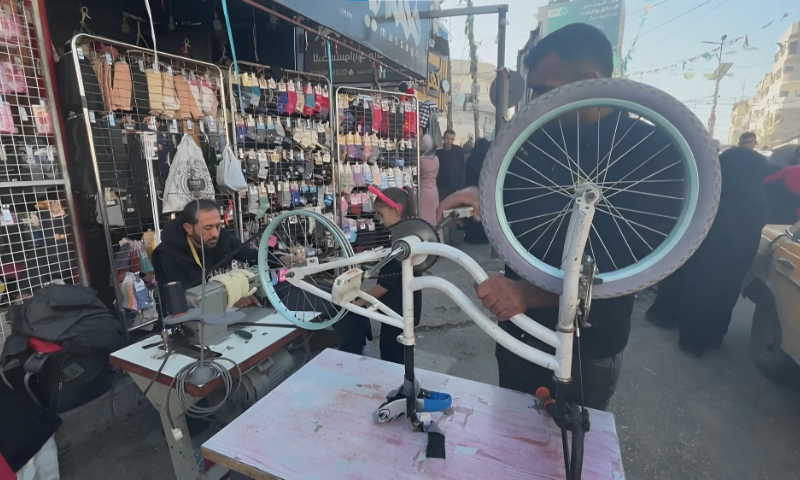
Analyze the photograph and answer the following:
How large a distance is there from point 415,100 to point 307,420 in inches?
194

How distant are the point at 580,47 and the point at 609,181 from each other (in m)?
0.45

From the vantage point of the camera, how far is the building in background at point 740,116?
1823cm

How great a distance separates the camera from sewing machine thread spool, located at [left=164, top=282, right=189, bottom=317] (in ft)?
5.77

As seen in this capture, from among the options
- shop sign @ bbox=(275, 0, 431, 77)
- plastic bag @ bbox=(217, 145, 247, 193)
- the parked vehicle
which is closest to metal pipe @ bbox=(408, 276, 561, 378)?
shop sign @ bbox=(275, 0, 431, 77)

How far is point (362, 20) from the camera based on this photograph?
10.7 feet

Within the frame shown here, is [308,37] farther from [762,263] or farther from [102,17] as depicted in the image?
[762,263]

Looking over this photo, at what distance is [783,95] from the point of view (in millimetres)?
15961

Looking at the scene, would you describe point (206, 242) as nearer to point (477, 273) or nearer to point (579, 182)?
point (477, 273)

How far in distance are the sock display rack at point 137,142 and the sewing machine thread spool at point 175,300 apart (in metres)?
1.78

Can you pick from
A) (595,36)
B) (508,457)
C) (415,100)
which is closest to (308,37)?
(415,100)

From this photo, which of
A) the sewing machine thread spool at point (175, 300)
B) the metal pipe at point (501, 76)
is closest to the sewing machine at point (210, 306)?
the sewing machine thread spool at point (175, 300)

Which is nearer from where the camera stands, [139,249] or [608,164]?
[608,164]

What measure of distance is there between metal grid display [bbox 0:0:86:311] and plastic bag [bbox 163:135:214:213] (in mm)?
691

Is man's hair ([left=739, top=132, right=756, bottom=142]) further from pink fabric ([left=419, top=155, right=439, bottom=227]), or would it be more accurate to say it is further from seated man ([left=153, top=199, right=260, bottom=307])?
seated man ([left=153, top=199, right=260, bottom=307])
